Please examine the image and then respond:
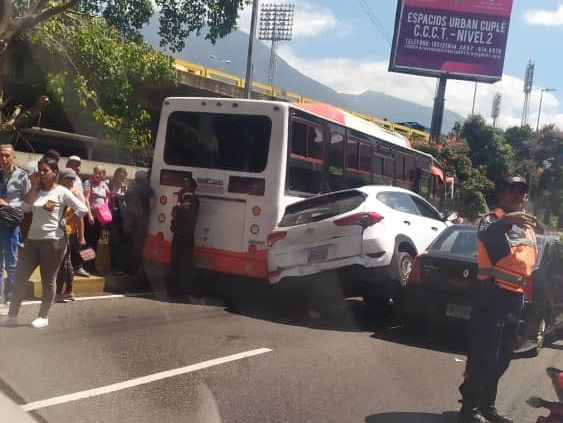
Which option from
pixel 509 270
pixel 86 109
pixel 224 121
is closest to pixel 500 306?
pixel 509 270

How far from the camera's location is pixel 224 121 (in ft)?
31.7

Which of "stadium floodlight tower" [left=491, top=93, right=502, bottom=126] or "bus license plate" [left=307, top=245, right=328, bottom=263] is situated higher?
"stadium floodlight tower" [left=491, top=93, right=502, bottom=126]

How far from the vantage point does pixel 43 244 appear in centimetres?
681

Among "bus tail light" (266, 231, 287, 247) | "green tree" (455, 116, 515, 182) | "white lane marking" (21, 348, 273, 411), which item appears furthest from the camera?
"green tree" (455, 116, 515, 182)

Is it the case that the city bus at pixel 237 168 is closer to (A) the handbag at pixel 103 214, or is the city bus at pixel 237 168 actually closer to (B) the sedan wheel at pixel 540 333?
(A) the handbag at pixel 103 214

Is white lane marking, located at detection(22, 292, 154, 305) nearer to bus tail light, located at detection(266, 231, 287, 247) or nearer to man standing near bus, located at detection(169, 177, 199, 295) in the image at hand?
man standing near bus, located at detection(169, 177, 199, 295)

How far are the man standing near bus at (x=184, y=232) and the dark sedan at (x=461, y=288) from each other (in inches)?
116

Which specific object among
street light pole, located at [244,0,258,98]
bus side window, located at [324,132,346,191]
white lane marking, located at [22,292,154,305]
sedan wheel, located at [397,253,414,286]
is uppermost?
street light pole, located at [244,0,258,98]

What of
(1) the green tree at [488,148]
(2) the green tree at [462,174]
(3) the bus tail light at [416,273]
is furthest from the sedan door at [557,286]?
(1) the green tree at [488,148]

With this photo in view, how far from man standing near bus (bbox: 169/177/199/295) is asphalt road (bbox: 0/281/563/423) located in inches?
21.6

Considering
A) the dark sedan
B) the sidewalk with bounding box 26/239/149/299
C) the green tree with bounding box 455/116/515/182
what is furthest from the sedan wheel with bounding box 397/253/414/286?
the green tree with bounding box 455/116/515/182

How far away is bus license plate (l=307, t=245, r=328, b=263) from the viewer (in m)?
8.58

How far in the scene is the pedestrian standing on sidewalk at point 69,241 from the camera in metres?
7.67

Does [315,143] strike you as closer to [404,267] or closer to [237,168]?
[237,168]
